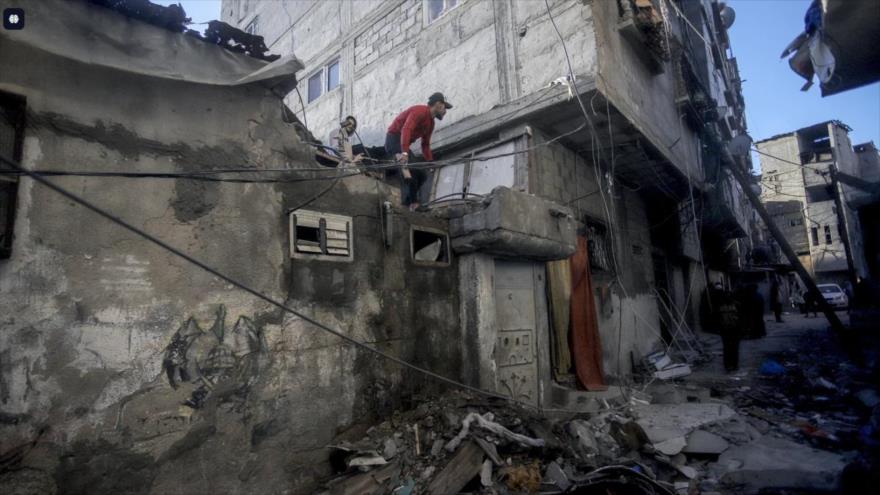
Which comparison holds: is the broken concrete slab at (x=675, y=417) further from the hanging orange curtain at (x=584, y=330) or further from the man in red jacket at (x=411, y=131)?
the man in red jacket at (x=411, y=131)

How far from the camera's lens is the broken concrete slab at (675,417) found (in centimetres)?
546

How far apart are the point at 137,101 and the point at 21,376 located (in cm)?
204

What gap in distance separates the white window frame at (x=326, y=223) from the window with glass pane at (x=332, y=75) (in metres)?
8.71

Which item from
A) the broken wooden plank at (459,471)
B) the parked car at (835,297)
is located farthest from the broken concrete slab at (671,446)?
the parked car at (835,297)

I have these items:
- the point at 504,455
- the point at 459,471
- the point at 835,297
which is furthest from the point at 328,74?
the point at 835,297

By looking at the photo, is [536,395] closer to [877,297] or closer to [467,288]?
[467,288]

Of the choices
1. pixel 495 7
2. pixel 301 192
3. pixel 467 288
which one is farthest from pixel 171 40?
pixel 495 7

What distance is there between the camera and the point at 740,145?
12969mm

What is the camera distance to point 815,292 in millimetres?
10609

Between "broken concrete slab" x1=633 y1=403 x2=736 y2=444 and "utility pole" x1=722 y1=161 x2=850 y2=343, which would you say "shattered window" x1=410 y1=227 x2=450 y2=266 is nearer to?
"broken concrete slab" x1=633 y1=403 x2=736 y2=444

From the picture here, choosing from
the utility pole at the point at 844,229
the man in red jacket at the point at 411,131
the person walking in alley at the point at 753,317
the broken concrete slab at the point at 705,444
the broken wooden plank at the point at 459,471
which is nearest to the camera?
the broken wooden plank at the point at 459,471

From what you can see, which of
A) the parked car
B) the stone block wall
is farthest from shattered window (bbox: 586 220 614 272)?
the parked car

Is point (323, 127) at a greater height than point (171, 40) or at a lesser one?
greater

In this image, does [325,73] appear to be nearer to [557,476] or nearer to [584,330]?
[584,330]
